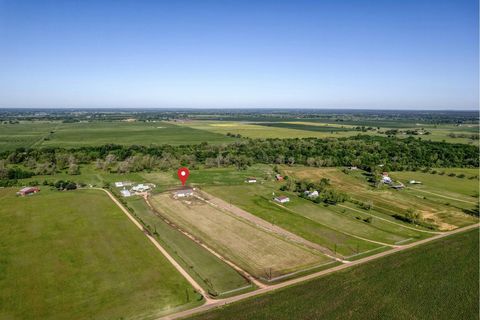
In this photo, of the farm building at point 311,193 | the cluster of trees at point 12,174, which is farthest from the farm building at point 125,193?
the farm building at point 311,193

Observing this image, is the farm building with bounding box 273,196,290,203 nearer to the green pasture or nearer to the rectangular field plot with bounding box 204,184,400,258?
the rectangular field plot with bounding box 204,184,400,258

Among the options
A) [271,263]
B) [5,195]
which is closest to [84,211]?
[5,195]

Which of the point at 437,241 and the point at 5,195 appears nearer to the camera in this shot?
the point at 437,241

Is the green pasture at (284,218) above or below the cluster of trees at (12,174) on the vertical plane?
below

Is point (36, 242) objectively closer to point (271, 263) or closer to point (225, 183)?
point (271, 263)

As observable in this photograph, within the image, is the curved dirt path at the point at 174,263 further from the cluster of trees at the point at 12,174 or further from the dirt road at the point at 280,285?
the cluster of trees at the point at 12,174

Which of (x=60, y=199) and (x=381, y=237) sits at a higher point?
(x=60, y=199)
